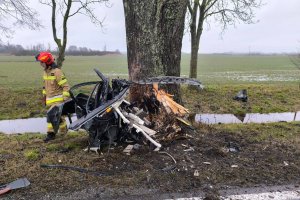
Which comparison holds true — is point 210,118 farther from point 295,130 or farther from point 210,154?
point 210,154

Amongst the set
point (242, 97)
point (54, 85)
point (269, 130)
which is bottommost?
point (242, 97)

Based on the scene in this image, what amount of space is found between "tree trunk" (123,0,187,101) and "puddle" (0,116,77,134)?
12.2 ft

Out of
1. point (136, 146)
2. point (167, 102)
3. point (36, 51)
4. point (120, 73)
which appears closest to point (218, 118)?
point (167, 102)

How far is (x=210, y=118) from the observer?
10328 millimetres

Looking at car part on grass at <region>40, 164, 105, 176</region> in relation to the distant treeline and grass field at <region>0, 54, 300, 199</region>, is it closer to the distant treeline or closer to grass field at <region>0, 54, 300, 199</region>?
grass field at <region>0, 54, 300, 199</region>

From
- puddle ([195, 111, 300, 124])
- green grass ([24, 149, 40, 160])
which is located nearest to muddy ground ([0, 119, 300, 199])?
green grass ([24, 149, 40, 160])

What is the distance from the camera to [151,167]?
476 centimetres

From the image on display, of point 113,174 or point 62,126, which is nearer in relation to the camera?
point 113,174

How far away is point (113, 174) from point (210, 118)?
621 cm

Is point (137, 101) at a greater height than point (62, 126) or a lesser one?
greater

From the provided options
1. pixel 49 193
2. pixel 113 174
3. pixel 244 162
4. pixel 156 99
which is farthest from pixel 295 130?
pixel 49 193

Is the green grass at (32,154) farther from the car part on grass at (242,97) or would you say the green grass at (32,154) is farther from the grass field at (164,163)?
the car part on grass at (242,97)

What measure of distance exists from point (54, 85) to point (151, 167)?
10.2ft

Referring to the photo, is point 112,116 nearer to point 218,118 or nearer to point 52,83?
point 52,83
